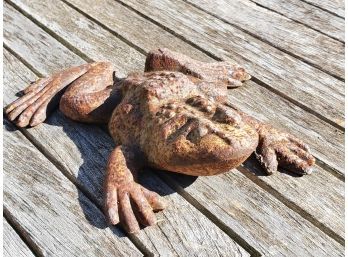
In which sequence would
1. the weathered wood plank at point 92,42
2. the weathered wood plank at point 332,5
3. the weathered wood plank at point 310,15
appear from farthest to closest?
the weathered wood plank at point 332,5, the weathered wood plank at point 310,15, the weathered wood plank at point 92,42

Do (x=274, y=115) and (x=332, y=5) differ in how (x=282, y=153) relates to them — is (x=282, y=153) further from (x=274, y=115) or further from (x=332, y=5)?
(x=332, y=5)

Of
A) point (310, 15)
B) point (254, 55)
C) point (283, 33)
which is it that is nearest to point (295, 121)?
point (254, 55)

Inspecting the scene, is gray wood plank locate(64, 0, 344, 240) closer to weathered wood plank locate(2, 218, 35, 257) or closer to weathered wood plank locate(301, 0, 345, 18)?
weathered wood plank locate(2, 218, 35, 257)

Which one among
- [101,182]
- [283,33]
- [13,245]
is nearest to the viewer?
[13,245]

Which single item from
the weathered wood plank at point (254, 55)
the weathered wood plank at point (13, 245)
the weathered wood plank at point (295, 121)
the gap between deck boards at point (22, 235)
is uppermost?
the weathered wood plank at point (254, 55)

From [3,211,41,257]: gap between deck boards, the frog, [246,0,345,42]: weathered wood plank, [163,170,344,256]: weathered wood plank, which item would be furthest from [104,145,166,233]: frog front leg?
[246,0,345,42]: weathered wood plank

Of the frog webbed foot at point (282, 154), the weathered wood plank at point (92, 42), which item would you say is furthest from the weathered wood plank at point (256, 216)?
the weathered wood plank at point (92, 42)

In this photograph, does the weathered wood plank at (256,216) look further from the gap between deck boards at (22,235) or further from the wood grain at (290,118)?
the gap between deck boards at (22,235)
